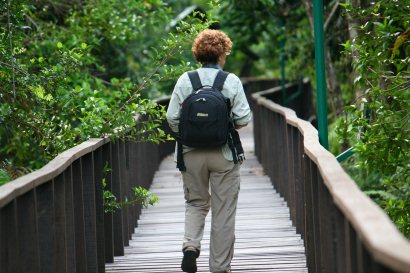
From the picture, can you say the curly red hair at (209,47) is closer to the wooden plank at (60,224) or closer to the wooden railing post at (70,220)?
the wooden railing post at (70,220)

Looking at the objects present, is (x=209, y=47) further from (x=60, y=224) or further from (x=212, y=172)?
(x=60, y=224)

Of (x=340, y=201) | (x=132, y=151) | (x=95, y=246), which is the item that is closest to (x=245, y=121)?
(x=95, y=246)

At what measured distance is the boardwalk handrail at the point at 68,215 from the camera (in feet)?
14.3

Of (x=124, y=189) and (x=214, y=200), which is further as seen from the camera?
(x=124, y=189)

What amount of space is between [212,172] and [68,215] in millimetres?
1307

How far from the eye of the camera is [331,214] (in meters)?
4.90

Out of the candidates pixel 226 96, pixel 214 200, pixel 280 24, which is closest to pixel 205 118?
pixel 226 96

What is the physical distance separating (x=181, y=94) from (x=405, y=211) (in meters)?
2.07

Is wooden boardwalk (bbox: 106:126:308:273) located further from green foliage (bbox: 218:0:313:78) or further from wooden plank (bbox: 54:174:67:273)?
green foliage (bbox: 218:0:313:78)

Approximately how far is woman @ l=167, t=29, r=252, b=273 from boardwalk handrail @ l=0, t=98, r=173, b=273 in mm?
670

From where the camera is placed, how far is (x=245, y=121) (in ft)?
21.7

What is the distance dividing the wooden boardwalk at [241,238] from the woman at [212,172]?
0.53 m

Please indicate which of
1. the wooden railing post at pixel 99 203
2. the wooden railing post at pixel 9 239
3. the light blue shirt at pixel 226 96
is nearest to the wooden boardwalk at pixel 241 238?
the wooden railing post at pixel 99 203

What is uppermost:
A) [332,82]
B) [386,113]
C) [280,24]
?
[280,24]
